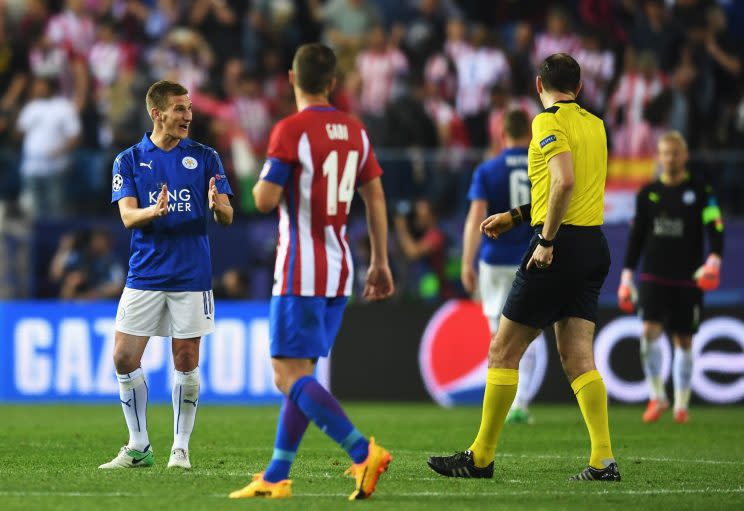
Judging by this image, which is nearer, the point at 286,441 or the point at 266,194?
the point at 266,194

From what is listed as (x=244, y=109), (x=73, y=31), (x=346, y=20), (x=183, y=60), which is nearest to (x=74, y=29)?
(x=73, y=31)

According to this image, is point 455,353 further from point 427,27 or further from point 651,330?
point 427,27

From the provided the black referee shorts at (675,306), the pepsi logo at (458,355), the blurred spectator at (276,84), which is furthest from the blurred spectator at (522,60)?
the black referee shorts at (675,306)

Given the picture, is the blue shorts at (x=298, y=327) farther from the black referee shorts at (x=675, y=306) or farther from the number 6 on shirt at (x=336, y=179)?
the black referee shorts at (x=675, y=306)

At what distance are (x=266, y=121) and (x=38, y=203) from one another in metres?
3.42

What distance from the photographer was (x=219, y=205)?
7801 millimetres

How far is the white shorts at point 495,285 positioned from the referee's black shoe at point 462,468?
4.09m

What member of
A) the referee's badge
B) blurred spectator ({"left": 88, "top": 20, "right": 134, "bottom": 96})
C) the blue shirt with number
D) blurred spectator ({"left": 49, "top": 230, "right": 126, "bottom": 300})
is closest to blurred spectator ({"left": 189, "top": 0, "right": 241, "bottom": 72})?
blurred spectator ({"left": 88, "top": 20, "right": 134, "bottom": 96})

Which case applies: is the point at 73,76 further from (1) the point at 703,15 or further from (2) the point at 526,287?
(2) the point at 526,287

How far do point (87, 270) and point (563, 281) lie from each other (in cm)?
1054

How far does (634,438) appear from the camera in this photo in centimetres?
1094

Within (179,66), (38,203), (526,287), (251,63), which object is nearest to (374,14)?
(251,63)

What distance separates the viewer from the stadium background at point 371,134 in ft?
52.1

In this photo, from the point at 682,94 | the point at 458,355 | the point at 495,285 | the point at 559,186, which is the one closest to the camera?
the point at 559,186
